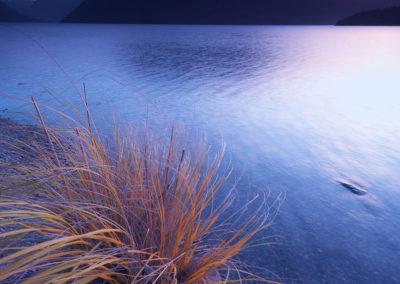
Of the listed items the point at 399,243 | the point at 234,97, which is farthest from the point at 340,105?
the point at 399,243

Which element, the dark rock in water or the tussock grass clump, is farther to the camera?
the dark rock in water

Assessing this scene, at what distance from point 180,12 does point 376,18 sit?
111 meters

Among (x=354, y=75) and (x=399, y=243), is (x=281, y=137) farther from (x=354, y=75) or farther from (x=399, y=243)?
(x=354, y=75)

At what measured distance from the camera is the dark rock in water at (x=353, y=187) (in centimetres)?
343

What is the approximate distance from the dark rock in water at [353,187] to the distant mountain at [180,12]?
16693 cm

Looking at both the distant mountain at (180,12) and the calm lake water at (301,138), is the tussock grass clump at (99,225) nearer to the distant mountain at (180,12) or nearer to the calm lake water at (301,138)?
the calm lake water at (301,138)

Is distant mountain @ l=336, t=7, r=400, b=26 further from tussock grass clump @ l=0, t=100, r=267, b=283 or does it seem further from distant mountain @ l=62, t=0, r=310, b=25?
tussock grass clump @ l=0, t=100, r=267, b=283

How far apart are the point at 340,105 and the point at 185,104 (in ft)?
14.3

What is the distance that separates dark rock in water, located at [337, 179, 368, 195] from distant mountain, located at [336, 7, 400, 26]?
530ft

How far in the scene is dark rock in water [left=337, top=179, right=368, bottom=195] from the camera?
3.43m

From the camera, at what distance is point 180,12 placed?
17312cm

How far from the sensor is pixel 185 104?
7145mm

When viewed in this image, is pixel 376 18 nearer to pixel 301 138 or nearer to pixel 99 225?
pixel 301 138

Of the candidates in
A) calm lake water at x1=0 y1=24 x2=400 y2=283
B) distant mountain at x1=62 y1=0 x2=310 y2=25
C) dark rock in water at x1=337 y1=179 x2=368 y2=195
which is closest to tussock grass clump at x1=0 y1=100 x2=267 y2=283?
calm lake water at x1=0 y1=24 x2=400 y2=283
